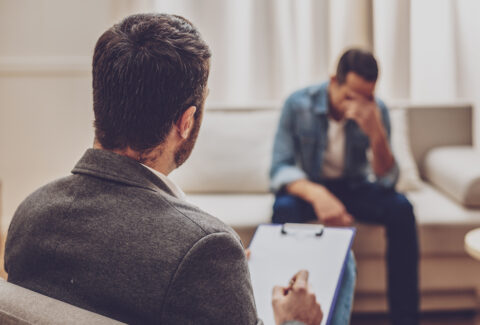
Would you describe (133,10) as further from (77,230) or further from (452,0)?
(77,230)

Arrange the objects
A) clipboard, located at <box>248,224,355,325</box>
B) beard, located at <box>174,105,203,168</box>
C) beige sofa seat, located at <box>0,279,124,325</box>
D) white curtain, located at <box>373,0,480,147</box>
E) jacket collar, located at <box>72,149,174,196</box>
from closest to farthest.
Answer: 1. beige sofa seat, located at <box>0,279,124,325</box>
2. jacket collar, located at <box>72,149,174,196</box>
3. beard, located at <box>174,105,203,168</box>
4. clipboard, located at <box>248,224,355,325</box>
5. white curtain, located at <box>373,0,480,147</box>

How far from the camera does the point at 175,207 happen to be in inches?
28.1

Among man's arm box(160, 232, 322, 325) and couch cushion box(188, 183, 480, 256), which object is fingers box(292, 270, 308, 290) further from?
couch cushion box(188, 183, 480, 256)

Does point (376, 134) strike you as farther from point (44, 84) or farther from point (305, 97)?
point (44, 84)

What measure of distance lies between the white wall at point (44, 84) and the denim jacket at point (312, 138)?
124 cm

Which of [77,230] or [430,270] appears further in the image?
[430,270]

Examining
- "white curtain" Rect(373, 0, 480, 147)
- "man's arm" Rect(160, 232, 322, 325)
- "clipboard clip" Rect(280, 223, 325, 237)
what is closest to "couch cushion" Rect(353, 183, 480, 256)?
"clipboard clip" Rect(280, 223, 325, 237)

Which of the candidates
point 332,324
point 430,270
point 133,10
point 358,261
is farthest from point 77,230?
point 133,10

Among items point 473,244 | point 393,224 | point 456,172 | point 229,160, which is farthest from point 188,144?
point 456,172

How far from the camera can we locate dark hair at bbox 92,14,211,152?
733mm

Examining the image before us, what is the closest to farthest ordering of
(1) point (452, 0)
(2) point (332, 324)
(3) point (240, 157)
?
(2) point (332, 324), (3) point (240, 157), (1) point (452, 0)

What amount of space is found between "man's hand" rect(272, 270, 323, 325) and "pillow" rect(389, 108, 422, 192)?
64.6 inches

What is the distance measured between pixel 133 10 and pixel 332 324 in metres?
2.32

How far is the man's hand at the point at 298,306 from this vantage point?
0.86 meters
